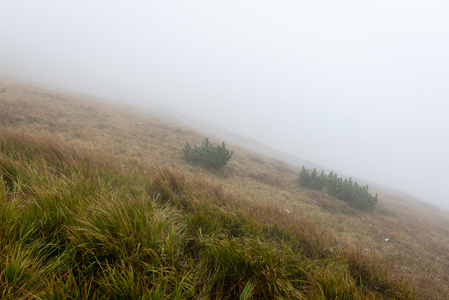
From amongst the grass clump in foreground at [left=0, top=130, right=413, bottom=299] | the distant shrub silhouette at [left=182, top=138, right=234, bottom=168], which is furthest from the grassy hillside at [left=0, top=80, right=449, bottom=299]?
the distant shrub silhouette at [left=182, top=138, right=234, bottom=168]

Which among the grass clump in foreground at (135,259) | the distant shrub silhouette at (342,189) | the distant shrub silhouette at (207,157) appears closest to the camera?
the grass clump in foreground at (135,259)

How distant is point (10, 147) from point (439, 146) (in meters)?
268

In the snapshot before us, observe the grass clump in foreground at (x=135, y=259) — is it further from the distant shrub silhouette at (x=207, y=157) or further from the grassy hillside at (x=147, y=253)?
the distant shrub silhouette at (x=207, y=157)

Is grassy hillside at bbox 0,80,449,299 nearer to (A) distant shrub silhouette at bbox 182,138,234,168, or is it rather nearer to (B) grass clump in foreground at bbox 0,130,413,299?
(B) grass clump in foreground at bbox 0,130,413,299

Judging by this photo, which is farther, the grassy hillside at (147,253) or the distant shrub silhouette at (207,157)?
the distant shrub silhouette at (207,157)

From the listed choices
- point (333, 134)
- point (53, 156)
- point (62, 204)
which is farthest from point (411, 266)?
point (333, 134)

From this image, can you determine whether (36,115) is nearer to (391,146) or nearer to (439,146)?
(391,146)

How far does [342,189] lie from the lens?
8.60 m

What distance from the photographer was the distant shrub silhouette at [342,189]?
836cm

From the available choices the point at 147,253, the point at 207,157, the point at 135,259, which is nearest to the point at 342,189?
the point at 207,157

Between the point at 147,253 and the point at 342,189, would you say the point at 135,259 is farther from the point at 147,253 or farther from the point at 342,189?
the point at 342,189

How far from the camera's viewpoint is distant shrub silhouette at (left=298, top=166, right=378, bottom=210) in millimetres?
8359

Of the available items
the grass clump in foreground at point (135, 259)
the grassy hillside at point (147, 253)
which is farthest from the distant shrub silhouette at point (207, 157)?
the grass clump in foreground at point (135, 259)

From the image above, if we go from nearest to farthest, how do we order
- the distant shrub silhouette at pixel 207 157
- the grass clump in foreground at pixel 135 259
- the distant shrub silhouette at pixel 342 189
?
the grass clump in foreground at pixel 135 259 < the distant shrub silhouette at pixel 207 157 < the distant shrub silhouette at pixel 342 189
